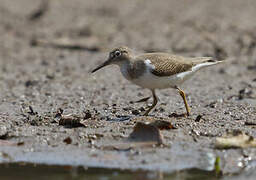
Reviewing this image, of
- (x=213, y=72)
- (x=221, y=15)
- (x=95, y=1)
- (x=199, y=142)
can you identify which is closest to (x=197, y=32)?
(x=221, y=15)

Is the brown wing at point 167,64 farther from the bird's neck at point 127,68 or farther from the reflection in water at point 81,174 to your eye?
the reflection in water at point 81,174

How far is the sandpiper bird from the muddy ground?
24.4 inches

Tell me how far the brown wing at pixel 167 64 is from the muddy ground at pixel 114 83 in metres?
0.78

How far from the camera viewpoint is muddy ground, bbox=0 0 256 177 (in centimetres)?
821

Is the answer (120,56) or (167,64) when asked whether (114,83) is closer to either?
(120,56)

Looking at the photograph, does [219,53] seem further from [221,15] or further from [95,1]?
[95,1]

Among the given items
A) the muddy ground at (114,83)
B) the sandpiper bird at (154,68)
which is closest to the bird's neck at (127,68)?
the sandpiper bird at (154,68)

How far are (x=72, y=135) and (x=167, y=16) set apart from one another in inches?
321

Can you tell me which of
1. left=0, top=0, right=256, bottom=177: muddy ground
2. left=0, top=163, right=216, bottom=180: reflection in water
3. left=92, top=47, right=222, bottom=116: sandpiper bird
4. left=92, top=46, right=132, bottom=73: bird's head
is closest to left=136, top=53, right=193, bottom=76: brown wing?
left=92, top=47, right=222, bottom=116: sandpiper bird

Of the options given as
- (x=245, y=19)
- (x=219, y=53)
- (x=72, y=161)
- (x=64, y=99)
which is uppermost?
(x=245, y=19)

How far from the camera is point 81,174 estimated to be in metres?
7.55

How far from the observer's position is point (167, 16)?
16250 millimetres

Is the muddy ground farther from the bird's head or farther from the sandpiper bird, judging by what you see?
the bird's head

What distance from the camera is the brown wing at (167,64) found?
9.38 metres
